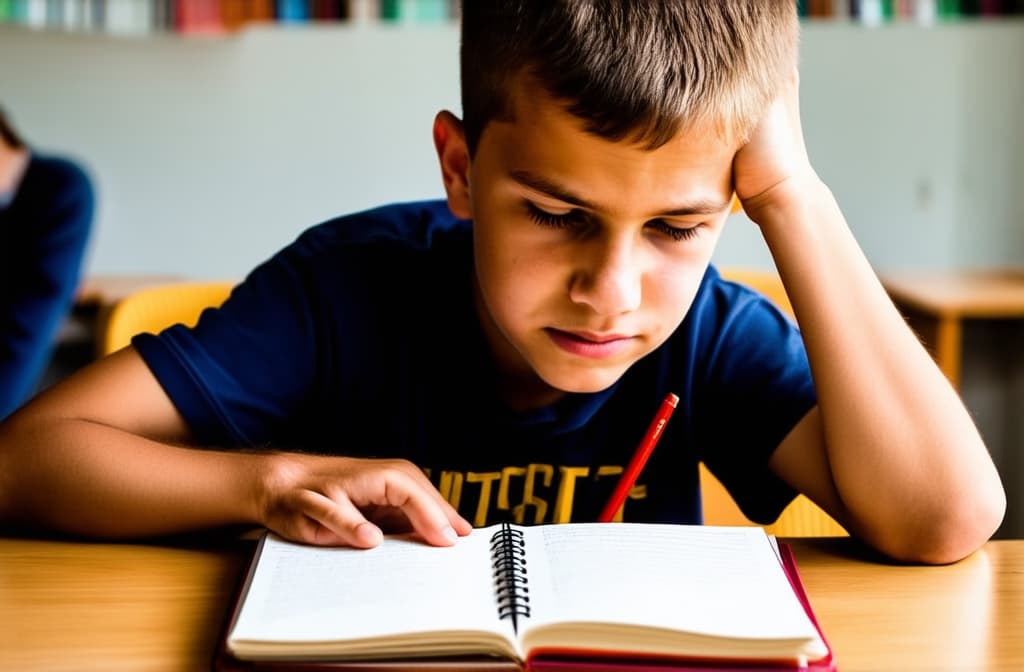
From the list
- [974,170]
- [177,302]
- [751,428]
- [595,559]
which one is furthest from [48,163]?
[974,170]

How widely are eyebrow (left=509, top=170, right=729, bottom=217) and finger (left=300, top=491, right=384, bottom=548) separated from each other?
0.27m

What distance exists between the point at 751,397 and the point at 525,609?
441 mm

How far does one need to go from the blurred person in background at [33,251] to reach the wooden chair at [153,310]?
1104 millimetres

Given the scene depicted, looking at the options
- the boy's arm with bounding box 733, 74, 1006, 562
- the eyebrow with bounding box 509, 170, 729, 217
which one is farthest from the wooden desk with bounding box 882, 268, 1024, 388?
the eyebrow with bounding box 509, 170, 729, 217

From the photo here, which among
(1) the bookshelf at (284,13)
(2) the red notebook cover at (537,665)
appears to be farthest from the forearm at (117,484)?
(1) the bookshelf at (284,13)

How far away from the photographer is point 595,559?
0.75 metres

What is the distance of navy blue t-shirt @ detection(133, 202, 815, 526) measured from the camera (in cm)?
105

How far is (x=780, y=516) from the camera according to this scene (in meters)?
1.10

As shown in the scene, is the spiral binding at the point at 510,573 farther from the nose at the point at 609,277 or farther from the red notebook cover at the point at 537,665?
the nose at the point at 609,277

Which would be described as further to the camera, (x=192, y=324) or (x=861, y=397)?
(x=192, y=324)

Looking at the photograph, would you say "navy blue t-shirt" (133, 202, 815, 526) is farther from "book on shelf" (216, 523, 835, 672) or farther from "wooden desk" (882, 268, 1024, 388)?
"wooden desk" (882, 268, 1024, 388)

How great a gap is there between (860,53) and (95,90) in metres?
2.09

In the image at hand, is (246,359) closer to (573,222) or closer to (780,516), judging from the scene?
(573,222)

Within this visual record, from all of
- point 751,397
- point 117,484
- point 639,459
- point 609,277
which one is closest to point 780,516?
point 751,397
